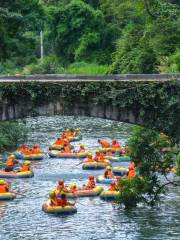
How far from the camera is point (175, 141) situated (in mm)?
35562

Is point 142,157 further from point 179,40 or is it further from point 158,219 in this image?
point 179,40

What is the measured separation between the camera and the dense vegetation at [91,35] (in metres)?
44.6

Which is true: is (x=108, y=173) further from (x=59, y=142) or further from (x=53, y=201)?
(x=59, y=142)

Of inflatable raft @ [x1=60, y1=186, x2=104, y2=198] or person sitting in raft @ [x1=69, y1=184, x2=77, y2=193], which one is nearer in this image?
person sitting in raft @ [x1=69, y1=184, x2=77, y2=193]

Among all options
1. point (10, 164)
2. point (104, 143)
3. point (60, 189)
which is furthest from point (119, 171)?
point (60, 189)

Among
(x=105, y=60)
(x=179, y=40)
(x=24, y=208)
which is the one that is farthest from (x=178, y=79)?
(x=105, y=60)

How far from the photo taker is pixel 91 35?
92.9m

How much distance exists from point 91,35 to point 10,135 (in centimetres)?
2816

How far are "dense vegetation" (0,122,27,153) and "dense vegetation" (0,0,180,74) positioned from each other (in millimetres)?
4911

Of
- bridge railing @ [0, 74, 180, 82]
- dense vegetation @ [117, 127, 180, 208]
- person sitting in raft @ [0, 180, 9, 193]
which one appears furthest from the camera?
person sitting in raft @ [0, 180, 9, 193]

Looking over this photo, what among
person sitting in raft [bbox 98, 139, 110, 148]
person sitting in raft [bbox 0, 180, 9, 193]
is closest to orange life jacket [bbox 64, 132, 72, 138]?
person sitting in raft [bbox 98, 139, 110, 148]

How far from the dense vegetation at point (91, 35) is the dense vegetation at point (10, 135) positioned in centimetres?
491

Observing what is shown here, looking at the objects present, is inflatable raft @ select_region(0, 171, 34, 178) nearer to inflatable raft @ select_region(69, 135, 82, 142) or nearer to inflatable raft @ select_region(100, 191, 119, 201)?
inflatable raft @ select_region(100, 191, 119, 201)

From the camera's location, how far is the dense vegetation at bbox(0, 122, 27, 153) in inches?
2552
